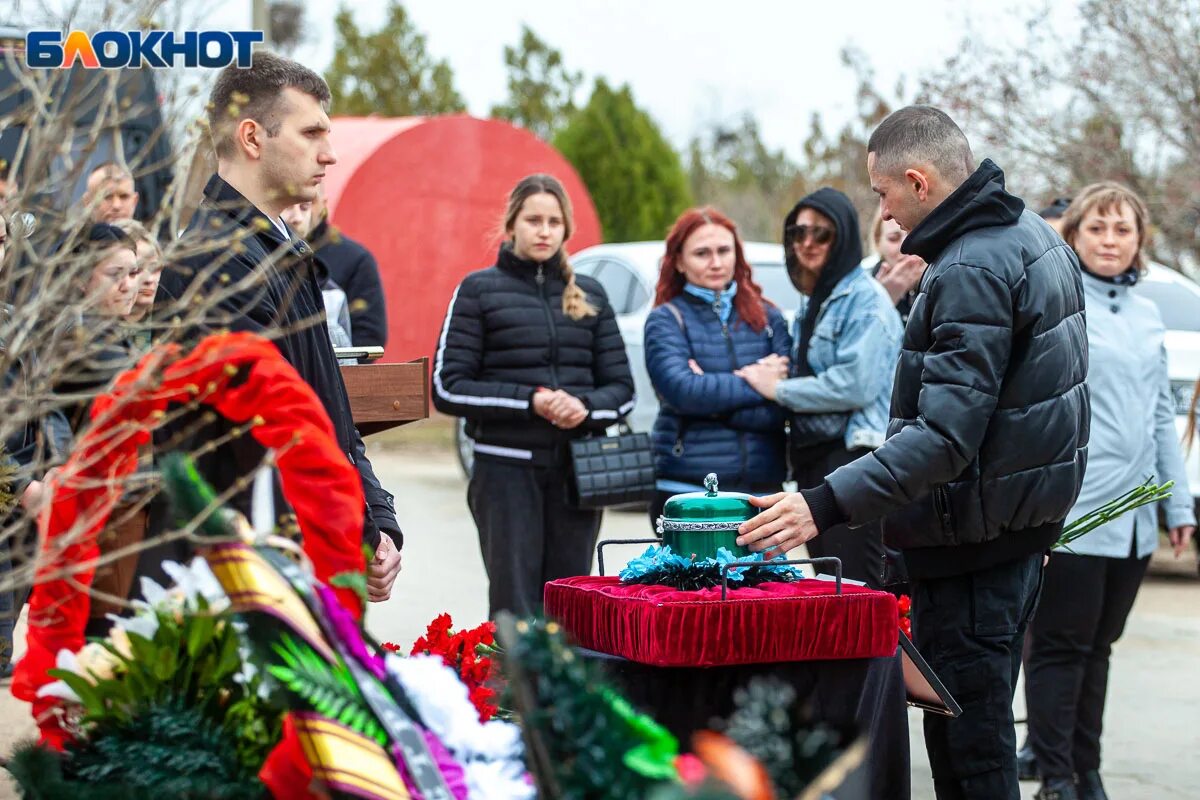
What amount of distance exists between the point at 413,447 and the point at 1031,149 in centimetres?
759

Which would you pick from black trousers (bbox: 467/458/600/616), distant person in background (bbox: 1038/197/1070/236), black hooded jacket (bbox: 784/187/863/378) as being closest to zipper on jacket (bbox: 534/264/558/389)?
black trousers (bbox: 467/458/600/616)

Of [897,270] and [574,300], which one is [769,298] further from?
[574,300]

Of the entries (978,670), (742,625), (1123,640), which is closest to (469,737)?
(742,625)

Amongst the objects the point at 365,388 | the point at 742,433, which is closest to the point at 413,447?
the point at 742,433

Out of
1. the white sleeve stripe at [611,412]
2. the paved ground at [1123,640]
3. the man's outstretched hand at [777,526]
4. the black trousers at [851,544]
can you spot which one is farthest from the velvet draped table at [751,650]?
the white sleeve stripe at [611,412]

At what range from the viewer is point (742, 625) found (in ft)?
10.5

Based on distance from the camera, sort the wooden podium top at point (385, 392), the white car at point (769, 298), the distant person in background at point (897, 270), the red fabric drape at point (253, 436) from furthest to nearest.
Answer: the white car at point (769, 298), the distant person in background at point (897, 270), the wooden podium top at point (385, 392), the red fabric drape at point (253, 436)

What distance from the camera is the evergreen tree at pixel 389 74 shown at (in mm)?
30531

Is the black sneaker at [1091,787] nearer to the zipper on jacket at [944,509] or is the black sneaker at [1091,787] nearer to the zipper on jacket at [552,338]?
the zipper on jacket at [944,509]

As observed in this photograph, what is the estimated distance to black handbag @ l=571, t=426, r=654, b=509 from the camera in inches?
235

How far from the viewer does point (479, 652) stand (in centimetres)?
344

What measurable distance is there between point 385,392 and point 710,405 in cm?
216

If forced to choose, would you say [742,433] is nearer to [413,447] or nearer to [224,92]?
[224,92]

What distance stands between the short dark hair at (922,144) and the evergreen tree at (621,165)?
21178 mm
